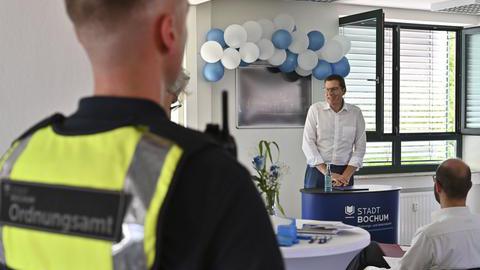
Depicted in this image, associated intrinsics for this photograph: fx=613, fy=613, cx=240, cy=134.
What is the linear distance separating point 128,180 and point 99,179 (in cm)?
Answer: 4

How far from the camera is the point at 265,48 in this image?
5.78m

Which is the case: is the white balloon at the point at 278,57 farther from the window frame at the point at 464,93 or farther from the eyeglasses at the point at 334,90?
the window frame at the point at 464,93

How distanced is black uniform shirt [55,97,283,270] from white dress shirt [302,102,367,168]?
4916 mm

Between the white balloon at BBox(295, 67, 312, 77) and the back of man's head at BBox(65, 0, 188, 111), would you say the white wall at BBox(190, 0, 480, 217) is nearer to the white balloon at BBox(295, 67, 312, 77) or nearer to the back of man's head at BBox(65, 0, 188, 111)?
the white balloon at BBox(295, 67, 312, 77)

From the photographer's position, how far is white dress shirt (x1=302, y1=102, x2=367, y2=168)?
5.62 metres

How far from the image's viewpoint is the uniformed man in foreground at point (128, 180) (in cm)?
69

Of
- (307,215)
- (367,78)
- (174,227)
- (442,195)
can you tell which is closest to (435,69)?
(367,78)

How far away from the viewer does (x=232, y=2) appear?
608 cm

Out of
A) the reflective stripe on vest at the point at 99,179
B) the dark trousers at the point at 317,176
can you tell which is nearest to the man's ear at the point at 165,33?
the reflective stripe on vest at the point at 99,179

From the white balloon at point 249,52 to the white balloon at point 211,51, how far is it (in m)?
0.20

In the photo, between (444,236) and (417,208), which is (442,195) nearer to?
(444,236)

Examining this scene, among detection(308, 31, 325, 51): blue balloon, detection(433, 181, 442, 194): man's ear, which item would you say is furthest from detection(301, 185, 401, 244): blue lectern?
detection(433, 181, 442, 194): man's ear

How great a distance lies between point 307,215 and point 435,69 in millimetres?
3293

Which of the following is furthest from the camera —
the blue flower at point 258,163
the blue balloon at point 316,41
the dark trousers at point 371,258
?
the blue balloon at point 316,41
